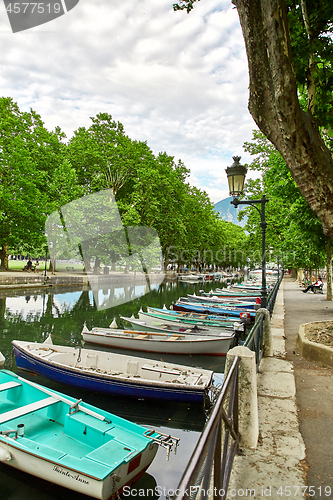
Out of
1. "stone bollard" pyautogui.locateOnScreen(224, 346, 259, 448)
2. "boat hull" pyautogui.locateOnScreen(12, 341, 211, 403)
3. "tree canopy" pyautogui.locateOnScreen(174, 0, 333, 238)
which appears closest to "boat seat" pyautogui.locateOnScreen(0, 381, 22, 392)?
"boat hull" pyautogui.locateOnScreen(12, 341, 211, 403)

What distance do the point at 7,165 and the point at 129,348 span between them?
32442mm

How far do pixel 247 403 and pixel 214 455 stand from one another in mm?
1512

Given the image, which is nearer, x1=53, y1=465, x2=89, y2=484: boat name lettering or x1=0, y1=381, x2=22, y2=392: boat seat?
x1=53, y1=465, x2=89, y2=484: boat name lettering

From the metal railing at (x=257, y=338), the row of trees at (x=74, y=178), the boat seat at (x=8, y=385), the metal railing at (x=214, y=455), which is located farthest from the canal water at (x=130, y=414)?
the row of trees at (x=74, y=178)

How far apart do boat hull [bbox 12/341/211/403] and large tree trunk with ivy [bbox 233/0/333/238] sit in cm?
505

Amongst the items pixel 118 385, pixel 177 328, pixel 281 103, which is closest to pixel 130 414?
pixel 118 385

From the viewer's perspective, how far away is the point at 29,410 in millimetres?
5527

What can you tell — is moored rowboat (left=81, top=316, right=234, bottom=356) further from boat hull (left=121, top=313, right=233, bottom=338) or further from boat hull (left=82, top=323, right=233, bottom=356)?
boat hull (left=121, top=313, right=233, bottom=338)

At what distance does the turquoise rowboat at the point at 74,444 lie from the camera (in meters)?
4.45

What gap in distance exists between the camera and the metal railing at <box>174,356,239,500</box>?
173 centimetres

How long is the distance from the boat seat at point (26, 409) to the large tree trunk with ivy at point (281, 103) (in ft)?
19.8

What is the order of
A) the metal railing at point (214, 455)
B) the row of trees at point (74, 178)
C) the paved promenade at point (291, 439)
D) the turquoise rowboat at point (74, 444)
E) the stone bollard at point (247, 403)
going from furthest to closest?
the row of trees at point (74, 178) → the turquoise rowboat at point (74, 444) → the stone bollard at point (247, 403) → the paved promenade at point (291, 439) → the metal railing at point (214, 455)

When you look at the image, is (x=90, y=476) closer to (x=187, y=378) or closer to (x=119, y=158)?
(x=187, y=378)

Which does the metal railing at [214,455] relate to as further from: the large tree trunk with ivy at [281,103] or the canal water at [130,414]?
the large tree trunk with ivy at [281,103]
